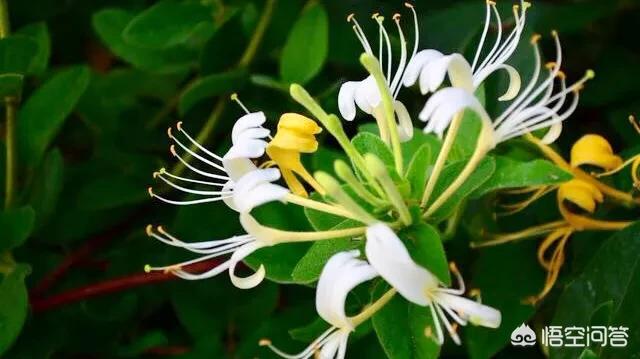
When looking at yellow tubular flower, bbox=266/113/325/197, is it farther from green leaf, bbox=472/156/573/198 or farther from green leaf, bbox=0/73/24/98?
green leaf, bbox=0/73/24/98

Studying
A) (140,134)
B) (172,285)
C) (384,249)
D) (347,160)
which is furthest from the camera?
(140,134)

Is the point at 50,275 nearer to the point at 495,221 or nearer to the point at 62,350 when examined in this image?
the point at 62,350

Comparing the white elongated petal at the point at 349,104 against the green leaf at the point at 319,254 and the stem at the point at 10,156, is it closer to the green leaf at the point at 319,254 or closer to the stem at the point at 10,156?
the green leaf at the point at 319,254

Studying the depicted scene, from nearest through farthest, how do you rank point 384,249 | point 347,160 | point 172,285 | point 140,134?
point 384,249
point 347,160
point 172,285
point 140,134

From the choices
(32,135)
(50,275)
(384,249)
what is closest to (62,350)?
(50,275)

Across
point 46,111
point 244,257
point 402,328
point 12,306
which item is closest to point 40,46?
point 46,111

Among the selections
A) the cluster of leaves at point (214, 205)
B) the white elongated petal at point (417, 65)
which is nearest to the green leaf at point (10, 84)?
the cluster of leaves at point (214, 205)
